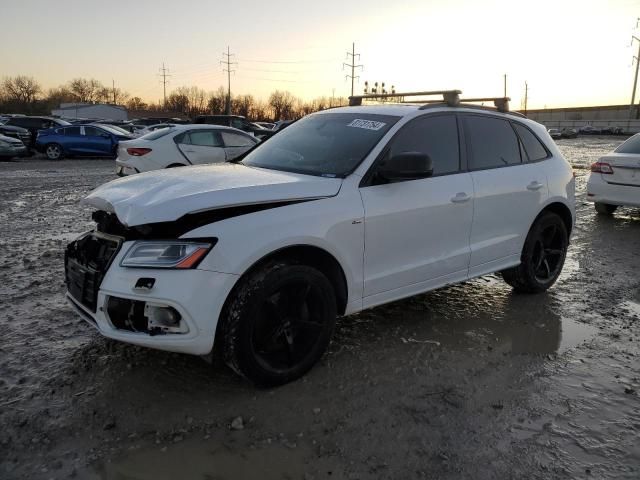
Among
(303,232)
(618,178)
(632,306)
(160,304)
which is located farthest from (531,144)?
(618,178)

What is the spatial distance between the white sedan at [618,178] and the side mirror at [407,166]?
265 inches

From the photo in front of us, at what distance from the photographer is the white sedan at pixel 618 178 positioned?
8.69 metres

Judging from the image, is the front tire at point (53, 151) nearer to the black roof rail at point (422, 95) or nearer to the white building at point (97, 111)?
the black roof rail at point (422, 95)

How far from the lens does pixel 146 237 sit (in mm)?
2992

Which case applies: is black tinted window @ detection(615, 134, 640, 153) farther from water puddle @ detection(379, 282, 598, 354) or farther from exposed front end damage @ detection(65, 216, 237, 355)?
exposed front end damage @ detection(65, 216, 237, 355)

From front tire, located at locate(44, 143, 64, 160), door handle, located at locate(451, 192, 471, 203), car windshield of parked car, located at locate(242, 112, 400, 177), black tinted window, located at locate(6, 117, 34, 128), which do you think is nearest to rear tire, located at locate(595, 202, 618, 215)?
door handle, located at locate(451, 192, 471, 203)

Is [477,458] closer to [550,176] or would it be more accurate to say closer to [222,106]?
[550,176]

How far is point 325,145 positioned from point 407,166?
2.60 ft

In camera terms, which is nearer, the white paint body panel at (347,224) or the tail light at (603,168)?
the white paint body panel at (347,224)

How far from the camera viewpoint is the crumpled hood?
9.52 feet

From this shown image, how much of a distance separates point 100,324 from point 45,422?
22.7 inches

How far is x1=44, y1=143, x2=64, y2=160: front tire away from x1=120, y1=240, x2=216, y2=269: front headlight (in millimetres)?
20529

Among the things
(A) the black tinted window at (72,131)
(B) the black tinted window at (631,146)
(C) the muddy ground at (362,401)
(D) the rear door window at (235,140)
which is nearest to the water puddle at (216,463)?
(C) the muddy ground at (362,401)

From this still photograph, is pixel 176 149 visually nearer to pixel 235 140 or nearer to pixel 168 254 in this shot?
pixel 235 140
